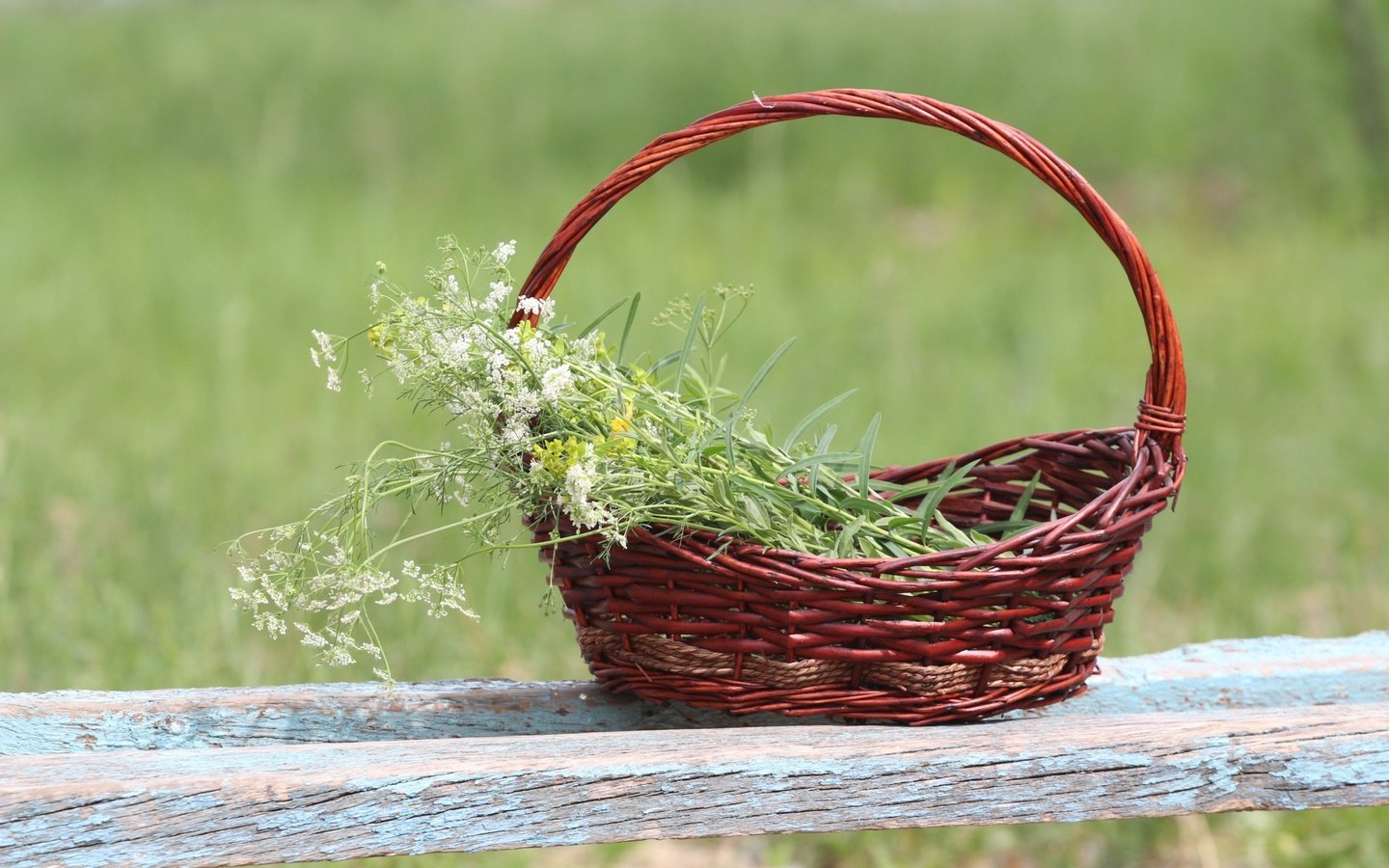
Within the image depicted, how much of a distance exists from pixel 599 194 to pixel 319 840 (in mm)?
684

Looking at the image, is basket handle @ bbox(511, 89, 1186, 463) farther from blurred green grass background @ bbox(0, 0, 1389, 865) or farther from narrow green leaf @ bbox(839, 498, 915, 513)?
blurred green grass background @ bbox(0, 0, 1389, 865)

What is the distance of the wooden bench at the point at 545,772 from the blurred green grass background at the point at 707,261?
97 centimetres

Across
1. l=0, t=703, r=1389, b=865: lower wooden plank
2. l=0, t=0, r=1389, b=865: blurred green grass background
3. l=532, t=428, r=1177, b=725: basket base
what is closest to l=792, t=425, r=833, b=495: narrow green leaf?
l=532, t=428, r=1177, b=725: basket base

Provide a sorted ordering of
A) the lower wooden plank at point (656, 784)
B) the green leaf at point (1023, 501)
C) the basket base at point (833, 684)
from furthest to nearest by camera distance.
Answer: the green leaf at point (1023, 501)
the basket base at point (833, 684)
the lower wooden plank at point (656, 784)

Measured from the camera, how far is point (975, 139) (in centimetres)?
131

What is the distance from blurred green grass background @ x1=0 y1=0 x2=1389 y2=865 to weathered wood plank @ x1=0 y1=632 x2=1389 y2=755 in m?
0.91

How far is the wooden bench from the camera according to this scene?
1.04 m

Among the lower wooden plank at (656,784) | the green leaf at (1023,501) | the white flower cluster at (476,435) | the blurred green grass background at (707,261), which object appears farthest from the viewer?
the blurred green grass background at (707,261)

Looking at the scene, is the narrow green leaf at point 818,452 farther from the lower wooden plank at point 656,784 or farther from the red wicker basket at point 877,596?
the lower wooden plank at point 656,784

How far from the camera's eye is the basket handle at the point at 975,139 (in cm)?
130

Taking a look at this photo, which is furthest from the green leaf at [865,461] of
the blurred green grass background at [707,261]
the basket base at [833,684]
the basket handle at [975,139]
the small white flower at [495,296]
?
the blurred green grass background at [707,261]

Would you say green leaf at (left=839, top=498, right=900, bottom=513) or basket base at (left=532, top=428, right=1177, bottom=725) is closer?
basket base at (left=532, top=428, right=1177, bottom=725)

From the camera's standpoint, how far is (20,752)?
50.5 inches

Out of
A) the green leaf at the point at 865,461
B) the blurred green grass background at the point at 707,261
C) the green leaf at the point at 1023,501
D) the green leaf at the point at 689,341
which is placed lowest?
the green leaf at the point at 1023,501
